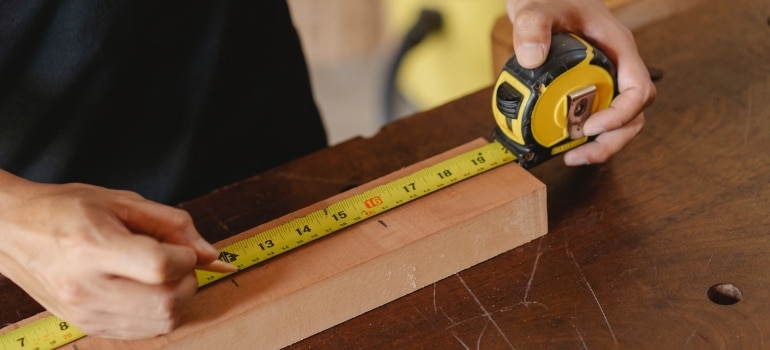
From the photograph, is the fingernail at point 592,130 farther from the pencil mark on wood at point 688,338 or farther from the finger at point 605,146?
the pencil mark on wood at point 688,338

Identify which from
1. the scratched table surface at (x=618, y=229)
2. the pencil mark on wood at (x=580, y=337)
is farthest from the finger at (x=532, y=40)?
the pencil mark on wood at (x=580, y=337)

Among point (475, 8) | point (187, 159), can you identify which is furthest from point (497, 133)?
point (475, 8)

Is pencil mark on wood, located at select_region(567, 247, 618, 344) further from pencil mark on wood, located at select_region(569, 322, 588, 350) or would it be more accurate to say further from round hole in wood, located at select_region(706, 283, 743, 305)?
round hole in wood, located at select_region(706, 283, 743, 305)

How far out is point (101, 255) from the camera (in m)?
1.00

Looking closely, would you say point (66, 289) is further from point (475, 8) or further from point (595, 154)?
point (475, 8)

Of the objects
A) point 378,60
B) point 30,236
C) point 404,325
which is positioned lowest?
point 378,60

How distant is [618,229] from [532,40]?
1.10 feet

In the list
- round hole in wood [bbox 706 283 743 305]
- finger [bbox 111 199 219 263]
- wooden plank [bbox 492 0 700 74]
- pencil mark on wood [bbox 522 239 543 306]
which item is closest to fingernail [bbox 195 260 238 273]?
finger [bbox 111 199 219 263]

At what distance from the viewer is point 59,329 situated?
1155mm

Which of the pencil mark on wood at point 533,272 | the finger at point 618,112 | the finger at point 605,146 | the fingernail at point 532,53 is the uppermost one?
the fingernail at point 532,53

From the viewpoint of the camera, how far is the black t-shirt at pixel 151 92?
1.48m

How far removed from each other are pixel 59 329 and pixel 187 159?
602mm

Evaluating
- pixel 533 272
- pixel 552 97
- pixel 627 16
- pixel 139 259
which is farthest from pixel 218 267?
pixel 627 16

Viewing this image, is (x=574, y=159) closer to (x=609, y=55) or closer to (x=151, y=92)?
(x=609, y=55)
